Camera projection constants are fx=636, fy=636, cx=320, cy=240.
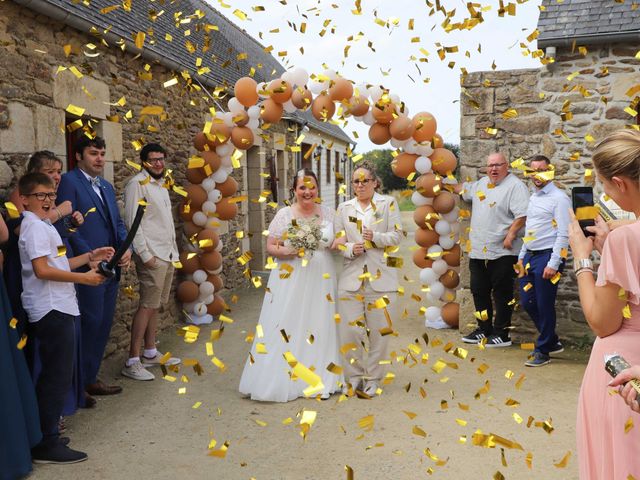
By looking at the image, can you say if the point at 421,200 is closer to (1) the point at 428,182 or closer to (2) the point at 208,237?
(1) the point at 428,182

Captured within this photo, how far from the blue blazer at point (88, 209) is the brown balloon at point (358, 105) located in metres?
2.64

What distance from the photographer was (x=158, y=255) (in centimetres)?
586

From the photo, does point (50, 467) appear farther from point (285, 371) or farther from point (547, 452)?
point (547, 452)

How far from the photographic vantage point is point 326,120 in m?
6.43

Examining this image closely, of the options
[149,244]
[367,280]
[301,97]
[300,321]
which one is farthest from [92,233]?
[301,97]

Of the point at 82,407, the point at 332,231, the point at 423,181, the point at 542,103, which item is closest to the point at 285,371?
the point at 332,231

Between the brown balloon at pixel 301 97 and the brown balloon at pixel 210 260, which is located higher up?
the brown balloon at pixel 301 97

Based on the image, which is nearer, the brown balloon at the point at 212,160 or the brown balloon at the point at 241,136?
the brown balloon at the point at 241,136

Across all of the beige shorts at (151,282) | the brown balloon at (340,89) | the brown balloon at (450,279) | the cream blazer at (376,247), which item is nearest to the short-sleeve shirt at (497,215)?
the brown balloon at (450,279)

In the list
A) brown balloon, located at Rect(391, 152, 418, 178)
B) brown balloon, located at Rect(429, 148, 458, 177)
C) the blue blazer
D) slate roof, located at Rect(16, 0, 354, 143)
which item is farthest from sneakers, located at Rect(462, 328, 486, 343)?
the blue blazer

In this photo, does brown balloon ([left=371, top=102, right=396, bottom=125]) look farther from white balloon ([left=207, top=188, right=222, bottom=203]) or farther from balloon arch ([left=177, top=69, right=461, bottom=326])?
white balloon ([left=207, top=188, right=222, bottom=203])

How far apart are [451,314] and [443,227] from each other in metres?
1.03

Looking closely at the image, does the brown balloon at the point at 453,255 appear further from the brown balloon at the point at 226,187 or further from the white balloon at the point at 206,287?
the white balloon at the point at 206,287

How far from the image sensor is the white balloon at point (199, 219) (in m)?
7.83
